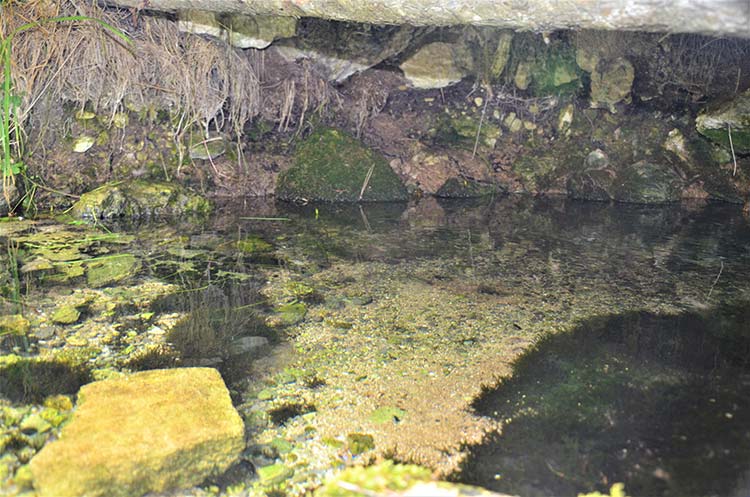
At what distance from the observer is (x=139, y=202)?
16.9 ft

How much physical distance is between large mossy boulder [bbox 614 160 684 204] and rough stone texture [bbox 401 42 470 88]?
1972mm

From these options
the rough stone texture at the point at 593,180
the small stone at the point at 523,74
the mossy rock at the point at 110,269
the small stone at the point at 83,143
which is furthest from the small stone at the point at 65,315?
the small stone at the point at 523,74

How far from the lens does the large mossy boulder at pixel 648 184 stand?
6.12 metres

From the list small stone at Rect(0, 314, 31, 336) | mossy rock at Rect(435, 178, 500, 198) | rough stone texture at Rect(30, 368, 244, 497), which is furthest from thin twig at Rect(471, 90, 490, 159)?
rough stone texture at Rect(30, 368, 244, 497)

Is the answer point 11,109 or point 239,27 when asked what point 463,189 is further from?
point 11,109

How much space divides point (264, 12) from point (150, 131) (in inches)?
85.3

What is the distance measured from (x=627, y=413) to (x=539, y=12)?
1.82 metres

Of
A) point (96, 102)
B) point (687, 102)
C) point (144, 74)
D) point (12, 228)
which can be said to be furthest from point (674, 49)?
point (12, 228)

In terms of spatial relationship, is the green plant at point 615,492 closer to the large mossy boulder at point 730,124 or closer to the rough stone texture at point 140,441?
the rough stone texture at point 140,441

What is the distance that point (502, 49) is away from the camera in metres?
6.38

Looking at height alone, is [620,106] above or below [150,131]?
above

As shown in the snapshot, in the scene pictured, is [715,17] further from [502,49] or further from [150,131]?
[150,131]

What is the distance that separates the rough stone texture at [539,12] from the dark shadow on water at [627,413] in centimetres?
143

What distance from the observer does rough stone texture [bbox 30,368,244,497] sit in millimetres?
1873
